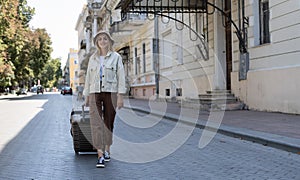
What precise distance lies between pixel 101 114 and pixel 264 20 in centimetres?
974

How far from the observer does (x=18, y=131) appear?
1178 cm

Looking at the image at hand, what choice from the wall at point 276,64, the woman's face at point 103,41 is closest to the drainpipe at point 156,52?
the wall at point 276,64

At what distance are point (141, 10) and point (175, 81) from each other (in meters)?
5.74

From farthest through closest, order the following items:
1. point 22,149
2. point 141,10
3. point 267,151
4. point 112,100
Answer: point 141,10 → point 22,149 → point 267,151 → point 112,100

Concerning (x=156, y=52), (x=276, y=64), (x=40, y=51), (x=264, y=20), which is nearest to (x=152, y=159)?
(x=276, y=64)

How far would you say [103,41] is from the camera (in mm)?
6445

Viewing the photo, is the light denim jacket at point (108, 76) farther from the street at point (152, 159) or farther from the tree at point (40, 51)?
the tree at point (40, 51)

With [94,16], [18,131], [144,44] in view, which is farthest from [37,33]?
[18,131]

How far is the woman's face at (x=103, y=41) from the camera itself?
6445mm

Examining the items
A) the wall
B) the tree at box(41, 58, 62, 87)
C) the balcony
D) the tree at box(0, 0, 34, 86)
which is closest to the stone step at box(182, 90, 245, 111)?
the wall

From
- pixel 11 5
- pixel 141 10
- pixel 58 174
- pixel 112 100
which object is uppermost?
pixel 11 5

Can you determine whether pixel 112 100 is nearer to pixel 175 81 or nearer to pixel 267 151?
pixel 267 151

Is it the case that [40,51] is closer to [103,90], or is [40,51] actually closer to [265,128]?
[265,128]

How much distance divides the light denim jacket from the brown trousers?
93 millimetres
